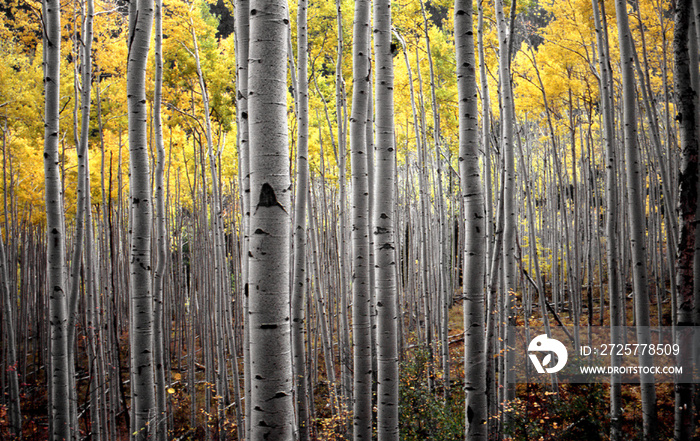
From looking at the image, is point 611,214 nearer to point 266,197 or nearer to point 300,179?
point 300,179

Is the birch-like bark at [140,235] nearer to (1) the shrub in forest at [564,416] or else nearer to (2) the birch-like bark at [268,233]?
(2) the birch-like bark at [268,233]

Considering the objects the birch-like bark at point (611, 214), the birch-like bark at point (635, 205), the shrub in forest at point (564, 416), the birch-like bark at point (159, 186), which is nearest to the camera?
the birch-like bark at point (159, 186)

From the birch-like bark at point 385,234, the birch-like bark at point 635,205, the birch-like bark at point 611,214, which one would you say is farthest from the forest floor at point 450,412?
the birch-like bark at point 385,234

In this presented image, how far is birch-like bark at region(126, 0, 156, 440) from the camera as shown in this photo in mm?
2068

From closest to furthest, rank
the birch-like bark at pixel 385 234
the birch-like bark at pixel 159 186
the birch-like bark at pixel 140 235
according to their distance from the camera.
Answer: the birch-like bark at pixel 140 235 → the birch-like bark at pixel 385 234 → the birch-like bark at pixel 159 186

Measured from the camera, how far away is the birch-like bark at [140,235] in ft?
6.79

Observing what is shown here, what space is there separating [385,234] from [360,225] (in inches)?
7.3

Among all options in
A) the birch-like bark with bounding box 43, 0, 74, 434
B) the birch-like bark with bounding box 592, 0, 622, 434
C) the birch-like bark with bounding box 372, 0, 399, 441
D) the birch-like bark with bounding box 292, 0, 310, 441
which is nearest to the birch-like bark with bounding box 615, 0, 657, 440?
the birch-like bark with bounding box 592, 0, 622, 434

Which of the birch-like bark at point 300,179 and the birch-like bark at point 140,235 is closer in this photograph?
the birch-like bark at point 140,235

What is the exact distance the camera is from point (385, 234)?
7.48ft

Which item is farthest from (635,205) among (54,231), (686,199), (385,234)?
(54,231)

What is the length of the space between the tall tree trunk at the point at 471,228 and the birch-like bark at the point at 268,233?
132 centimetres

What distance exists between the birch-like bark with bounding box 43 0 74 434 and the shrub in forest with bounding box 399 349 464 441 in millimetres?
2816

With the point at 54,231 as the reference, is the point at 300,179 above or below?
above
